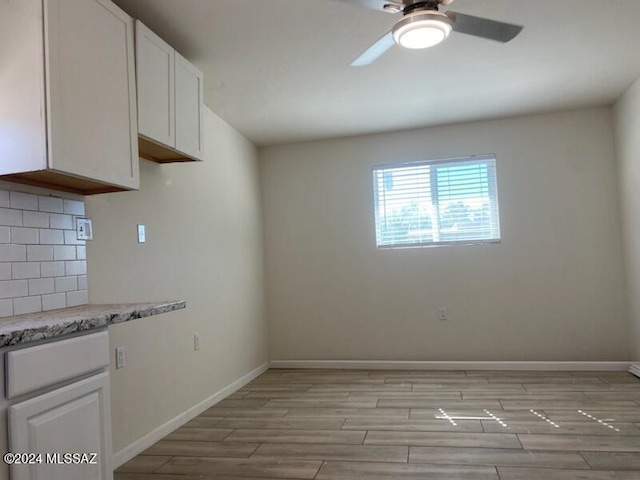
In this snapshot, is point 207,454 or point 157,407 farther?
point 157,407

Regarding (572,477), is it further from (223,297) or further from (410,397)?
(223,297)

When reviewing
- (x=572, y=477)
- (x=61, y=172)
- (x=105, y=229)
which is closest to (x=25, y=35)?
(x=61, y=172)

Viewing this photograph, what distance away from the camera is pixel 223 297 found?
400cm

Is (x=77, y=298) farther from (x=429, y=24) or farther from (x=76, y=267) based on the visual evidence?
(x=429, y=24)

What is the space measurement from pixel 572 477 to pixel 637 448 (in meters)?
0.57

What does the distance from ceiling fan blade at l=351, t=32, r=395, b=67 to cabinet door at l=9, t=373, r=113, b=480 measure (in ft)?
5.72

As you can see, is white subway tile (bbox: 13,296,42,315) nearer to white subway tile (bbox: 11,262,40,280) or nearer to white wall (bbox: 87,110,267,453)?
white subway tile (bbox: 11,262,40,280)

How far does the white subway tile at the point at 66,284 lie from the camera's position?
2180 millimetres

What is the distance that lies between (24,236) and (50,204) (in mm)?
213

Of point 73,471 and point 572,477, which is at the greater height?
point 73,471

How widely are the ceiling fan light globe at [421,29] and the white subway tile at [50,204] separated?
5.44 ft

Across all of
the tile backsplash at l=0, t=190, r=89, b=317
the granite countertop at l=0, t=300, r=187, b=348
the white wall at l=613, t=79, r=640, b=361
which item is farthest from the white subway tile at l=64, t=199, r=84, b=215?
the white wall at l=613, t=79, r=640, b=361

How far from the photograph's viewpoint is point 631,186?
396 cm

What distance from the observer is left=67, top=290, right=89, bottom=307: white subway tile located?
224 cm
